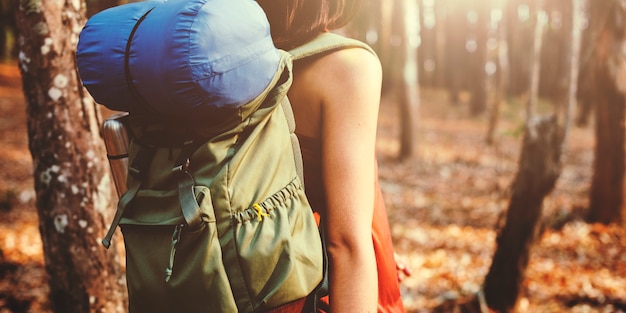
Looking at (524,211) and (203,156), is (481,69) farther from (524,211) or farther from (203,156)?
(203,156)

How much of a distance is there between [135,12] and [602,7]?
24.5ft

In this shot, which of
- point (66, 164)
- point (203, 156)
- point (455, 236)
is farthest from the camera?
point (455, 236)

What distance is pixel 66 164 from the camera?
2.23 m

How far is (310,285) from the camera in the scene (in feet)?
3.98

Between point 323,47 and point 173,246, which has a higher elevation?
point 323,47

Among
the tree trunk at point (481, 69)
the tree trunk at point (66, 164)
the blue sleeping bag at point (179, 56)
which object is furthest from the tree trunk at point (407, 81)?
the blue sleeping bag at point (179, 56)

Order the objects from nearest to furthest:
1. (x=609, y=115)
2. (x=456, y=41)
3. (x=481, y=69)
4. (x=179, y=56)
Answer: (x=179, y=56)
(x=609, y=115)
(x=481, y=69)
(x=456, y=41)

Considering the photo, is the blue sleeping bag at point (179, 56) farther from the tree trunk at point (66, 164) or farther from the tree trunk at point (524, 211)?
the tree trunk at point (524, 211)

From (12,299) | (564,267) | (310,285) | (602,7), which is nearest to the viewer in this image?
(310,285)

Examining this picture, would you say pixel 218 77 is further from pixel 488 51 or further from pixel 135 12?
pixel 488 51

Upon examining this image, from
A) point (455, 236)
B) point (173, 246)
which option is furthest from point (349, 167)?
point (455, 236)

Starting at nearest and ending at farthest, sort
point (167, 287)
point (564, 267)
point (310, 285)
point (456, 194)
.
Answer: point (167, 287) → point (310, 285) → point (564, 267) → point (456, 194)

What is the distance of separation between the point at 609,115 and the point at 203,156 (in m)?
7.35

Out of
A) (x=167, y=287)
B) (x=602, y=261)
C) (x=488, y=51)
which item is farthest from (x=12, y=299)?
(x=488, y=51)
